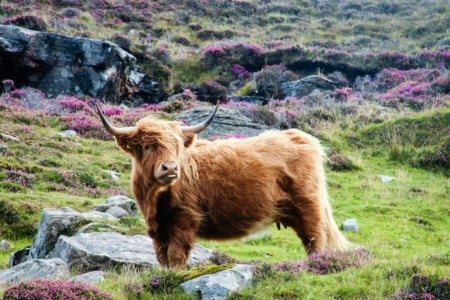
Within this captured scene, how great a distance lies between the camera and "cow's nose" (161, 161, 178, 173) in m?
7.27

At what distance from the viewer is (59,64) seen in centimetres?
2620

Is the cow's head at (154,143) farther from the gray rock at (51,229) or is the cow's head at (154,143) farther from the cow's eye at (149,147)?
the gray rock at (51,229)

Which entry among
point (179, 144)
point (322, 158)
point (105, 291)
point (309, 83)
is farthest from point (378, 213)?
point (309, 83)

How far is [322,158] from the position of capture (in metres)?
9.29

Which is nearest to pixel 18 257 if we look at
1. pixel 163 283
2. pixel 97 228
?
pixel 97 228

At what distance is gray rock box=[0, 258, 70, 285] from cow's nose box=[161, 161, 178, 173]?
1.77 meters

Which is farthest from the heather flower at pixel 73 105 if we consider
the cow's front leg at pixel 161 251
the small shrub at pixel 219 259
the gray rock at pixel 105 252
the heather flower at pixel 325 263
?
the heather flower at pixel 325 263

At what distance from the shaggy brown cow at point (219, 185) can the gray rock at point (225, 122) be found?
431 inches

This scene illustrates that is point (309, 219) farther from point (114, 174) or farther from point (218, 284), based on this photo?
point (114, 174)

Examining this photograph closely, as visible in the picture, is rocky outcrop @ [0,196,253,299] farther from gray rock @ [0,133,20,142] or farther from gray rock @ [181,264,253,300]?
gray rock @ [0,133,20,142]

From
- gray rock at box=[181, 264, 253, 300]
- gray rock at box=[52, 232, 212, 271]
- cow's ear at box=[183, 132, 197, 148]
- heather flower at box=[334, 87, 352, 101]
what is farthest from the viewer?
heather flower at box=[334, 87, 352, 101]

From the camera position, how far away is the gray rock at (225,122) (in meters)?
20.2

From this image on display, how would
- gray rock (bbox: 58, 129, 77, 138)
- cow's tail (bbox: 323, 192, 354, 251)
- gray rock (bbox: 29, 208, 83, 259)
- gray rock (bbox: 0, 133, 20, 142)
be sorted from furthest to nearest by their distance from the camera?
gray rock (bbox: 58, 129, 77, 138) < gray rock (bbox: 0, 133, 20, 142) < gray rock (bbox: 29, 208, 83, 259) < cow's tail (bbox: 323, 192, 354, 251)

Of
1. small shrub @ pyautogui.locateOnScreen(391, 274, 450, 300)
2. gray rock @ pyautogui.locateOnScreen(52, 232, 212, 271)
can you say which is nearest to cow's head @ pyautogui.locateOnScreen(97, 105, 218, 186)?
gray rock @ pyautogui.locateOnScreen(52, 232, 212, 271)
